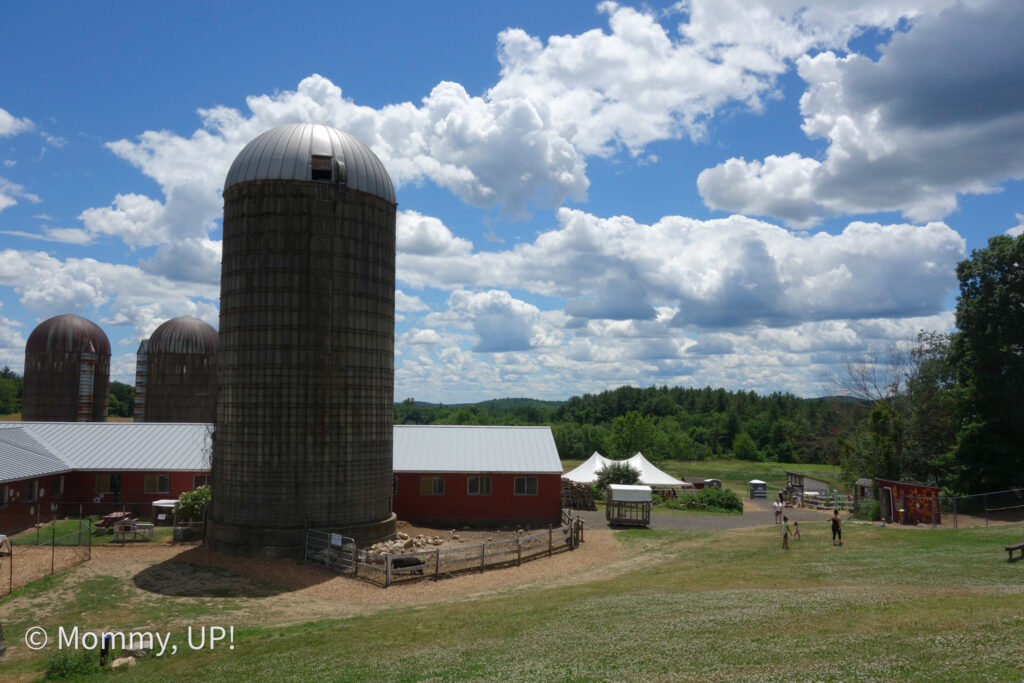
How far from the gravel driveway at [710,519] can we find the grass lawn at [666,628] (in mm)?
13687

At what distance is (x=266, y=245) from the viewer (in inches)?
1101

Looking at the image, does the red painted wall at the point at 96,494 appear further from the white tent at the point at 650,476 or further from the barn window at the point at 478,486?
the white tent at the point at 650,476

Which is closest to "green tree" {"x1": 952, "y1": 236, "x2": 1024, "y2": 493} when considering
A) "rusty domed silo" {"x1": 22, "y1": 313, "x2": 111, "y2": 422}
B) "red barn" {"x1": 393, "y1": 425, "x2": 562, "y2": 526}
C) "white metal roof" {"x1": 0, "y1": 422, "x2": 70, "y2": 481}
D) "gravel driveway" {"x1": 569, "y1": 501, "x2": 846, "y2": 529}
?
"gravel driveway" {"x1": 569, "y1": 501, "x2": 846, "y2": 529}

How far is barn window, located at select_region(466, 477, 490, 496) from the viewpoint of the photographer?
38.0 metres

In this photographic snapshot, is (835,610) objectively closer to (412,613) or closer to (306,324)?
(412,613)

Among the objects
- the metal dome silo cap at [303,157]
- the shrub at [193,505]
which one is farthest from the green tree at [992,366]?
the shrub at [193,505]

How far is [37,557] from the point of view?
25.7 meters

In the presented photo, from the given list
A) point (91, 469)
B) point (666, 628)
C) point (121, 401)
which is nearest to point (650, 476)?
point (666, 628)

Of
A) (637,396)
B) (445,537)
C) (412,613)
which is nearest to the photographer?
(412,613)

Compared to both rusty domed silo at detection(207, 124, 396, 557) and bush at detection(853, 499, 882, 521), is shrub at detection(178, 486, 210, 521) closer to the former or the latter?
rusty domed silo at detection(207, 124, 396, 557)

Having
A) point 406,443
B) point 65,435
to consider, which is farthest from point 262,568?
point 65,435

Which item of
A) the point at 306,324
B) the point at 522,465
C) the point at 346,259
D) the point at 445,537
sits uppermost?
the point at 346,259

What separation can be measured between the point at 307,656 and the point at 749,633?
999 centimetres

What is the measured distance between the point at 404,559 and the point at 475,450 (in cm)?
1510
